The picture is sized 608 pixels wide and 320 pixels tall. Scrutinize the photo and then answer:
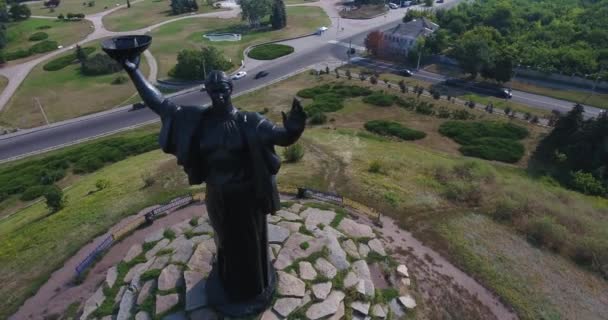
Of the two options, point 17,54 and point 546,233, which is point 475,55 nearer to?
point 546,233

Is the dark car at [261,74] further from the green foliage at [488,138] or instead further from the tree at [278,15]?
the green foliage at [488,138]

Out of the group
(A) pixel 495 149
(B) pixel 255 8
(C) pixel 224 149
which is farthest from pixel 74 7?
(C) pixel 224 149

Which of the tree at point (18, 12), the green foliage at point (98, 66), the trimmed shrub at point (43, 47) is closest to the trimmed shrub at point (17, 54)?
the trimmed shrub at point (43, 47)

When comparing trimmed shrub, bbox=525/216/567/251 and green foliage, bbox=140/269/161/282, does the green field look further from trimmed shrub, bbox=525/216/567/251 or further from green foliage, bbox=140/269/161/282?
green foliage, bbox=140/269/161/282

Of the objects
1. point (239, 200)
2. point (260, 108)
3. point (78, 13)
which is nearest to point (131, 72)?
point (239, 200)

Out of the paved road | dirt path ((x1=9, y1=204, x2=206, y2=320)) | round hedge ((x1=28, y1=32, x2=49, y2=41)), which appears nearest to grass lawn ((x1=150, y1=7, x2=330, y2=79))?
round hedge ((x1=28, y1=32, x2=49, y2=41))

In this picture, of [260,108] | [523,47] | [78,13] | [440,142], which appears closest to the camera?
[440,142]

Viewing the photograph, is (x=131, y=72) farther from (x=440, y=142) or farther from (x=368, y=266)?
(x=440, y=142)
